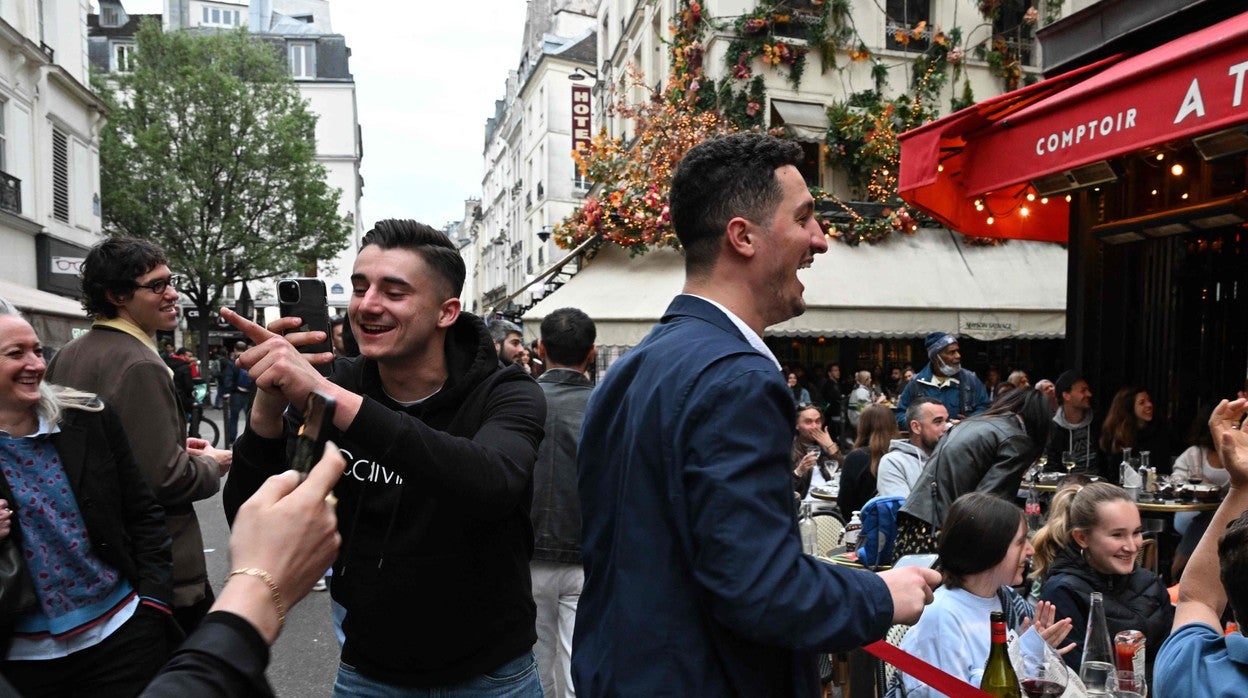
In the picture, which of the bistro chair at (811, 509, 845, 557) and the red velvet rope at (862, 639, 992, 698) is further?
the bistro chair at (811, 509, 845, 557)

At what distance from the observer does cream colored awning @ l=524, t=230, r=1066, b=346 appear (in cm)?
1360

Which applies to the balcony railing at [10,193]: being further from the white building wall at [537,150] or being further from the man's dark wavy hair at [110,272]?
the man's dark wavy hair at [110,272]

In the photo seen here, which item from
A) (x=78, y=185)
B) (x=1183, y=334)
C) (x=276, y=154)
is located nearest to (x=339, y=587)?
(x=1183, y=334)

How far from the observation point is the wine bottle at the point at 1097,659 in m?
2.56

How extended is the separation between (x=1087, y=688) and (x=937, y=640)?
429mm

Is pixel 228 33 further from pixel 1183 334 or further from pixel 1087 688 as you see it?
pixel 1087 688

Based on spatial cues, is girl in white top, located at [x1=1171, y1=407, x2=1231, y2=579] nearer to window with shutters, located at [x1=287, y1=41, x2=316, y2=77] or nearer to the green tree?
the green tree

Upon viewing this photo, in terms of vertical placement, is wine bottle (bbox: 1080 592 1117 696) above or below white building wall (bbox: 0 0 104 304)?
below

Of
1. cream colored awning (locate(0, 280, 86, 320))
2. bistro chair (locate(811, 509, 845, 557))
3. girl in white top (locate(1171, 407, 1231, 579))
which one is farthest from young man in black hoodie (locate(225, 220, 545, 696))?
cream colored awning (locate(0, 280, 86, 320))

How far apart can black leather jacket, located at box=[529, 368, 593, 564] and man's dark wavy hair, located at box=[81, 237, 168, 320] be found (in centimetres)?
173

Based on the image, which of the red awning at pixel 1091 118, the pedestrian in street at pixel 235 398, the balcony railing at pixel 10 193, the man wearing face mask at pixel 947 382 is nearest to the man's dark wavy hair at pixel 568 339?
the red awning at pixel 1091 118

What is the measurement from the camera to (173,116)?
29.2 m

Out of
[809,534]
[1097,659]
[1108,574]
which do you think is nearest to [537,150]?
[809,534]

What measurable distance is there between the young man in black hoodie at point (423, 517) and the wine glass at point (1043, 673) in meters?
1.37
